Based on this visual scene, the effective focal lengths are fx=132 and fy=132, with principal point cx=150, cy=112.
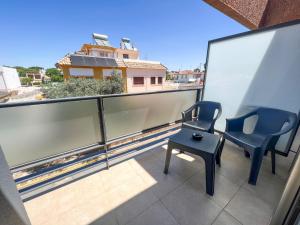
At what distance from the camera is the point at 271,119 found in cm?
193

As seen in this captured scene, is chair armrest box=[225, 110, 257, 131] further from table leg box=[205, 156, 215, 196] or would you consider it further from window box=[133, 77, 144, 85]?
window box=[133, 77, 144, 85]

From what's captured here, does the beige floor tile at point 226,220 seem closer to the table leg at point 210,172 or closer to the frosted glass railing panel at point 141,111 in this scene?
the table leg at point 210,172

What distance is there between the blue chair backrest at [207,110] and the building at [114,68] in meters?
9.21

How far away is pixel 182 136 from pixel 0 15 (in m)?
7.23

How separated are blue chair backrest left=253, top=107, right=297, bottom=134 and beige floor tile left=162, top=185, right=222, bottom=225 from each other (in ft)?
4.57

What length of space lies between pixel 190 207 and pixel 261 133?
61.3 inches

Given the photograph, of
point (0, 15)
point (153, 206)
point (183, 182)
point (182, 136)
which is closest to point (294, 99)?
point (182, 136)

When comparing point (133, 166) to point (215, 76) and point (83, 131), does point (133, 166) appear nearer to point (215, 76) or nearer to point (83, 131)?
point (83, 131)

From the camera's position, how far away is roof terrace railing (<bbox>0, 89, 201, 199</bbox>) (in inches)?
52.3

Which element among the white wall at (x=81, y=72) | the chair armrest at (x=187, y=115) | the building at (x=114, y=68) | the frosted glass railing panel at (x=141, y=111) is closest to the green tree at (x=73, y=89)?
the white wall at (x=81, y=72)

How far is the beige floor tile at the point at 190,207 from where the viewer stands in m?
1.22

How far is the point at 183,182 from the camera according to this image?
5.40 ft

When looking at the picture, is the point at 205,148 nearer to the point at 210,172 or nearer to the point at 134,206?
the point at 210,172

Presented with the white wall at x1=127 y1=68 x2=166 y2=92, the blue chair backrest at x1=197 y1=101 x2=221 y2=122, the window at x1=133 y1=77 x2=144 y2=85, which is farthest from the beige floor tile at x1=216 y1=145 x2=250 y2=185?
the window at x1=133 y1=77 x2=144 y2=85
